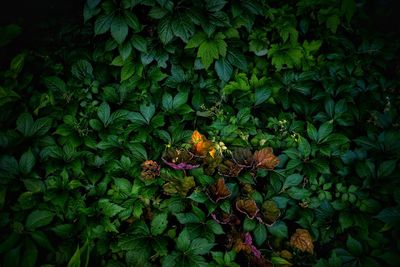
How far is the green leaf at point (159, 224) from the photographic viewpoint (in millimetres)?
1793

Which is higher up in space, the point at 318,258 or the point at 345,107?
the point at 345,107

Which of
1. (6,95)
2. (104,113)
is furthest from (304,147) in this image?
(6,95)

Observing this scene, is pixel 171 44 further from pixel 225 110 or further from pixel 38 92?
pixel 38 92

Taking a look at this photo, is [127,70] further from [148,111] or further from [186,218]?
[186,218]

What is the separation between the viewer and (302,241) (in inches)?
71.5

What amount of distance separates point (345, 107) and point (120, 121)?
4.90ft

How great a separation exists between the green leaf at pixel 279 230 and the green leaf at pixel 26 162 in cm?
139

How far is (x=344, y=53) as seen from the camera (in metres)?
2.62

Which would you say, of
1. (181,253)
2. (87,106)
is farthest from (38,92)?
(181,253)

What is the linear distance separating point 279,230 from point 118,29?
155 cm

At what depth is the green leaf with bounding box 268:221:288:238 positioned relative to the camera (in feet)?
5.99

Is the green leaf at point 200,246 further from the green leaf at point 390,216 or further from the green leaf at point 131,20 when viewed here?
the green leaf at point 131,20

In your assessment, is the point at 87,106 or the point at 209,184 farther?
the point at 87,106

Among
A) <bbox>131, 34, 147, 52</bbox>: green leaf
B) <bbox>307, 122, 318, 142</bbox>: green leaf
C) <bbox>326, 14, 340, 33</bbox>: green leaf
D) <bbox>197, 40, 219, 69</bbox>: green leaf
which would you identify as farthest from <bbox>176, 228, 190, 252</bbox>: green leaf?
<bbox>326, 14, 340, 33</bbox>: green leaf
